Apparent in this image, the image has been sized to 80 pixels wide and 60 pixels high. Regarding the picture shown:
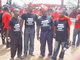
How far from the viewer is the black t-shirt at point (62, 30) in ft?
18.9

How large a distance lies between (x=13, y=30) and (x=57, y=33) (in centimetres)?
146

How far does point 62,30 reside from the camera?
229 inches

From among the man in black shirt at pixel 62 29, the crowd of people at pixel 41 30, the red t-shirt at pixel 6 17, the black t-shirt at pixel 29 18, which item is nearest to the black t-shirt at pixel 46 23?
the crowd of people at pixel 41 30

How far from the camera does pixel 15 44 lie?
6207 millimetres

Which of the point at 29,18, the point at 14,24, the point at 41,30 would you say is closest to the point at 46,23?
the point at 41,30

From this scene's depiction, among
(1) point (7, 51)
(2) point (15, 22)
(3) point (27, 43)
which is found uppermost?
(2) point (15, 22)

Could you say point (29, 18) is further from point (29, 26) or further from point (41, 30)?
point (41, 30)

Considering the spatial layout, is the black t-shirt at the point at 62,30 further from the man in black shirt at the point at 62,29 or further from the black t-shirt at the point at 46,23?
the black t-shirt at the point at 46,23

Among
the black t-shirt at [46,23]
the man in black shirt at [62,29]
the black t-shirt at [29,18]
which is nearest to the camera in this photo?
the man in black shirt at [62,29]

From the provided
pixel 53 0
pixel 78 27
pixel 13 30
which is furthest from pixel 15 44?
pixel 53 0

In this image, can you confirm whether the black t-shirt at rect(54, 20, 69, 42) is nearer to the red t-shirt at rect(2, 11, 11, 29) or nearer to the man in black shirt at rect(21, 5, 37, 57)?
the man in black shirt at rect(21, 5, 37, 57)

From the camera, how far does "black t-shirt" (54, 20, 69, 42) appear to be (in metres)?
5.75

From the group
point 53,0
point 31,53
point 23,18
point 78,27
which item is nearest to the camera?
point 23,18

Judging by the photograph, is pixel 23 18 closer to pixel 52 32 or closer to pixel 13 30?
pixel 13 30
